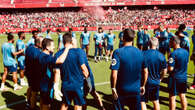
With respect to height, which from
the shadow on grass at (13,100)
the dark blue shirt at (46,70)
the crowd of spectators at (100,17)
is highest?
the crowd of spectators at (100,17)

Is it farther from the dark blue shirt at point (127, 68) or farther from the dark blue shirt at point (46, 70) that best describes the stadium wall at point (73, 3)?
the dark blue shirt at point (127, 68)

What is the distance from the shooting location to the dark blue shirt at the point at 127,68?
148 inches

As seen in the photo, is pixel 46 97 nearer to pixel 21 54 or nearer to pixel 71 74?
pixel 71 74

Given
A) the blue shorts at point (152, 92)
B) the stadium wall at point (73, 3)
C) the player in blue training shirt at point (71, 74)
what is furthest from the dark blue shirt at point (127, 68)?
the stadium wall at point (73, 3)

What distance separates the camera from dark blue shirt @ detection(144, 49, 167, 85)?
4812 millimetres

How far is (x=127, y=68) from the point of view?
12.5 ft

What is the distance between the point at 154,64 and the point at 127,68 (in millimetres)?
1336

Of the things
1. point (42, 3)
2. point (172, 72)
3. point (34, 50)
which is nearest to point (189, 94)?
point (172, 72)

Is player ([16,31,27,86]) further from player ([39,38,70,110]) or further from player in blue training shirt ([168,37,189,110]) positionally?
player in blue training shirt ([168,37,189,110])

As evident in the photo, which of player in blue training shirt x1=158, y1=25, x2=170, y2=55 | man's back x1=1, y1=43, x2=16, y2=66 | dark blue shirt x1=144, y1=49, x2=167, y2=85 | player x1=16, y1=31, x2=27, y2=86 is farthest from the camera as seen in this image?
player in blue training shirt x1=158, y1=25, x2=170, y2=55

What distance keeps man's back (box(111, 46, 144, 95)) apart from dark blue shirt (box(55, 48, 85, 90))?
2.96 ft

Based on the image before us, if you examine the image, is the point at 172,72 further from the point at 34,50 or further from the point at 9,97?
the point at 9,97

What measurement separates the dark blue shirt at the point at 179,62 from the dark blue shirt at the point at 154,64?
0.32m

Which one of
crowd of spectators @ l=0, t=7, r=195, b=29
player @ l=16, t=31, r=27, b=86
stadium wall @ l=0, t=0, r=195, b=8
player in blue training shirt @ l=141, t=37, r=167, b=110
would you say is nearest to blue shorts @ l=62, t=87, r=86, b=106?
player in blue training shirt @ l=141, t=37, r=167, b=110
